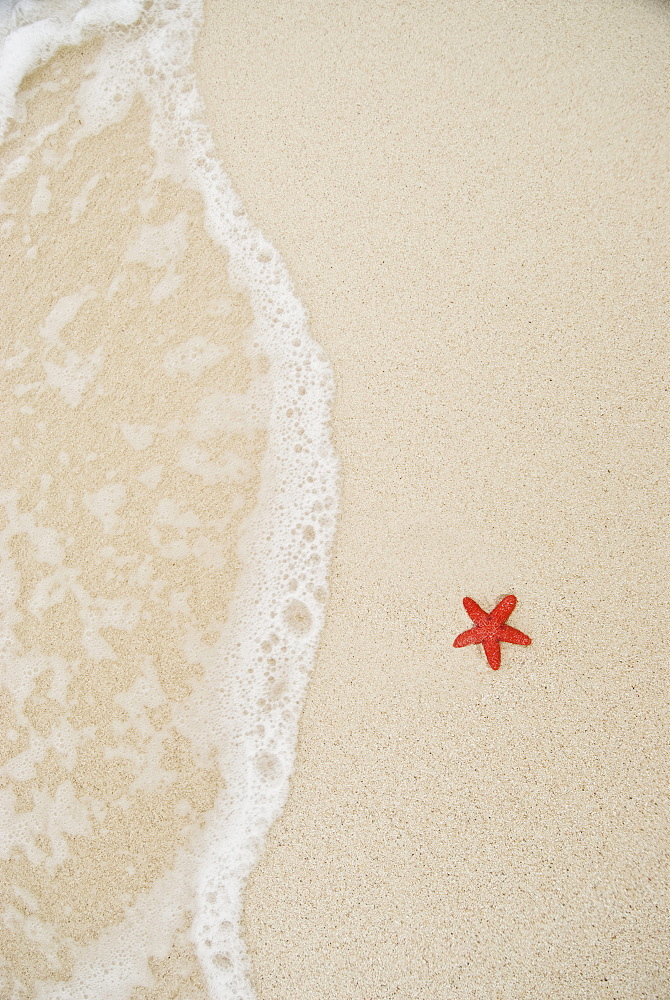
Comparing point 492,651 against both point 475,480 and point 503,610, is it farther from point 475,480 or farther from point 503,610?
point 475,480

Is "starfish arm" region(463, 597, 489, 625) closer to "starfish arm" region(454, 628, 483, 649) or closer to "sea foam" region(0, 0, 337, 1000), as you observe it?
"starfish arm" region(454, 628, 483, 649)

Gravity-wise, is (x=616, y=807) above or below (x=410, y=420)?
below

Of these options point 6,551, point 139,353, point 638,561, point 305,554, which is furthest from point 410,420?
point 6,551

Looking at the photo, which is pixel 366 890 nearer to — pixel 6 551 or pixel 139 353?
pixel 6 551

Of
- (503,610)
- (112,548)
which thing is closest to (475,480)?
(503,610)

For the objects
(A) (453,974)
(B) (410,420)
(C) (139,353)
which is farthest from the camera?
(C) (139,353)

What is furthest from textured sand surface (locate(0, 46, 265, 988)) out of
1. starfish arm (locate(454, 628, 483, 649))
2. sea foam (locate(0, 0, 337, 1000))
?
starfish arm (locate(454, 628, 483, 649))

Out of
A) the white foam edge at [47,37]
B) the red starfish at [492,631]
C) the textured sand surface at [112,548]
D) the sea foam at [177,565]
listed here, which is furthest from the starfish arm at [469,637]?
the white foam edge at [47,37]
